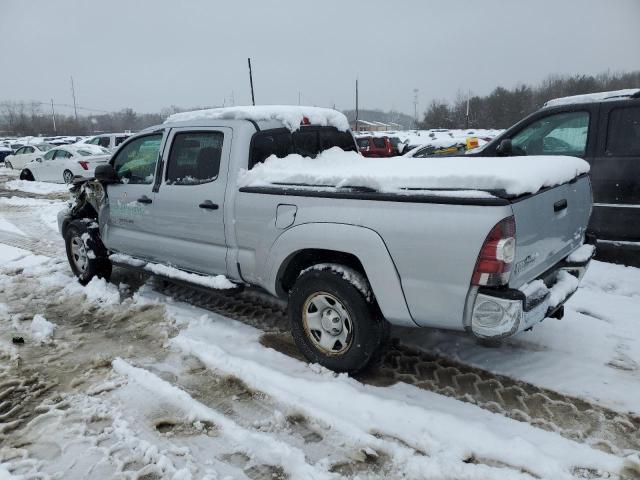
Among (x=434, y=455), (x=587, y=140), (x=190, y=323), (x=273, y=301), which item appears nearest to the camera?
(x=434, y=455)

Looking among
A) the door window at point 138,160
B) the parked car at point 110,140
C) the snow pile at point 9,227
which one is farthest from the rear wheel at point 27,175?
the door window at point 138,160

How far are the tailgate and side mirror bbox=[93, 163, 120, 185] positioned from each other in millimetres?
4127

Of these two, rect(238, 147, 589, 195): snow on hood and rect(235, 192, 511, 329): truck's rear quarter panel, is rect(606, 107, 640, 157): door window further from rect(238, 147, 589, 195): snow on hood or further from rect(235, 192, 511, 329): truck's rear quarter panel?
rect(235, 192, 511, 329): truck's rear quarter panel

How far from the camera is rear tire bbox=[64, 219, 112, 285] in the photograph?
18.6 ft

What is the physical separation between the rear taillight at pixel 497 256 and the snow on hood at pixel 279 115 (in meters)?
2.31

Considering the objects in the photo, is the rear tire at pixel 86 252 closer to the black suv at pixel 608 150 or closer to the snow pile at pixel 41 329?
the snow pile at pixel 41 329

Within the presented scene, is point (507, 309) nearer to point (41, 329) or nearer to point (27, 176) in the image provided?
point (41, 329)

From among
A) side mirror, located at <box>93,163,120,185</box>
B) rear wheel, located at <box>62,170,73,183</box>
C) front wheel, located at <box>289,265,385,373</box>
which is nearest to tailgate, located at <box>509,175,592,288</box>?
front wheel, located at <box>289,265,385,373</box>

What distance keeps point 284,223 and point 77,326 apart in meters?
2.51

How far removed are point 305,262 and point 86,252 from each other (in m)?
3.20

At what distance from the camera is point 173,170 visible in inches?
181

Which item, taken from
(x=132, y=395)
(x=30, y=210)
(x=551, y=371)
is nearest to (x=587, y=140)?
(x=551, y=371)

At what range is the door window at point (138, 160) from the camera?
4.88 meters

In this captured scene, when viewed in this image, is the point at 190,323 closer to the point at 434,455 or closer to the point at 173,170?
the point at 173,170
